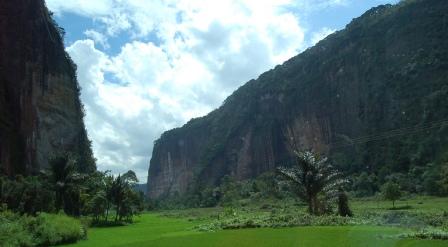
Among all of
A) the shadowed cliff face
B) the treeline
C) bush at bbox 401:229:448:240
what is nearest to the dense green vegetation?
the treeline

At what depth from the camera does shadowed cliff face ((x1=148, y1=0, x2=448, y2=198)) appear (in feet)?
306

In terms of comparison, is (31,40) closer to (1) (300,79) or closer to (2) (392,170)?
(2) (392,170)

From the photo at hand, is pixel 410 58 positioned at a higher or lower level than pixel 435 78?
higher

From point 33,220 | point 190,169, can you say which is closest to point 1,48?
point 33,220

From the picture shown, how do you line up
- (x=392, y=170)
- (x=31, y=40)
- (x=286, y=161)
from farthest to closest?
(x=286, y=161) < (x=392, y=170) < (x=31, y=40)

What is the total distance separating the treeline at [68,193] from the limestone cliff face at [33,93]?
25.0 ft

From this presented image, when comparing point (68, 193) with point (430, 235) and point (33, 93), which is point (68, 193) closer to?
point (33, 93)

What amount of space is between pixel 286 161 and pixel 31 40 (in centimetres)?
8367

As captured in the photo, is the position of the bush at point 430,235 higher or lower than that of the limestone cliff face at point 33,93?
lower

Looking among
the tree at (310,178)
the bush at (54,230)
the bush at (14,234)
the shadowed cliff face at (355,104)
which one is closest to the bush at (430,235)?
the tree at (310,178)

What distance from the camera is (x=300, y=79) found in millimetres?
140375

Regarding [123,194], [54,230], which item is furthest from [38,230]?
[123,194]

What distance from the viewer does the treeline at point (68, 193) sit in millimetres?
46438

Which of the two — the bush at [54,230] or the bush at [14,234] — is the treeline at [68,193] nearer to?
the bush at [54,230]
